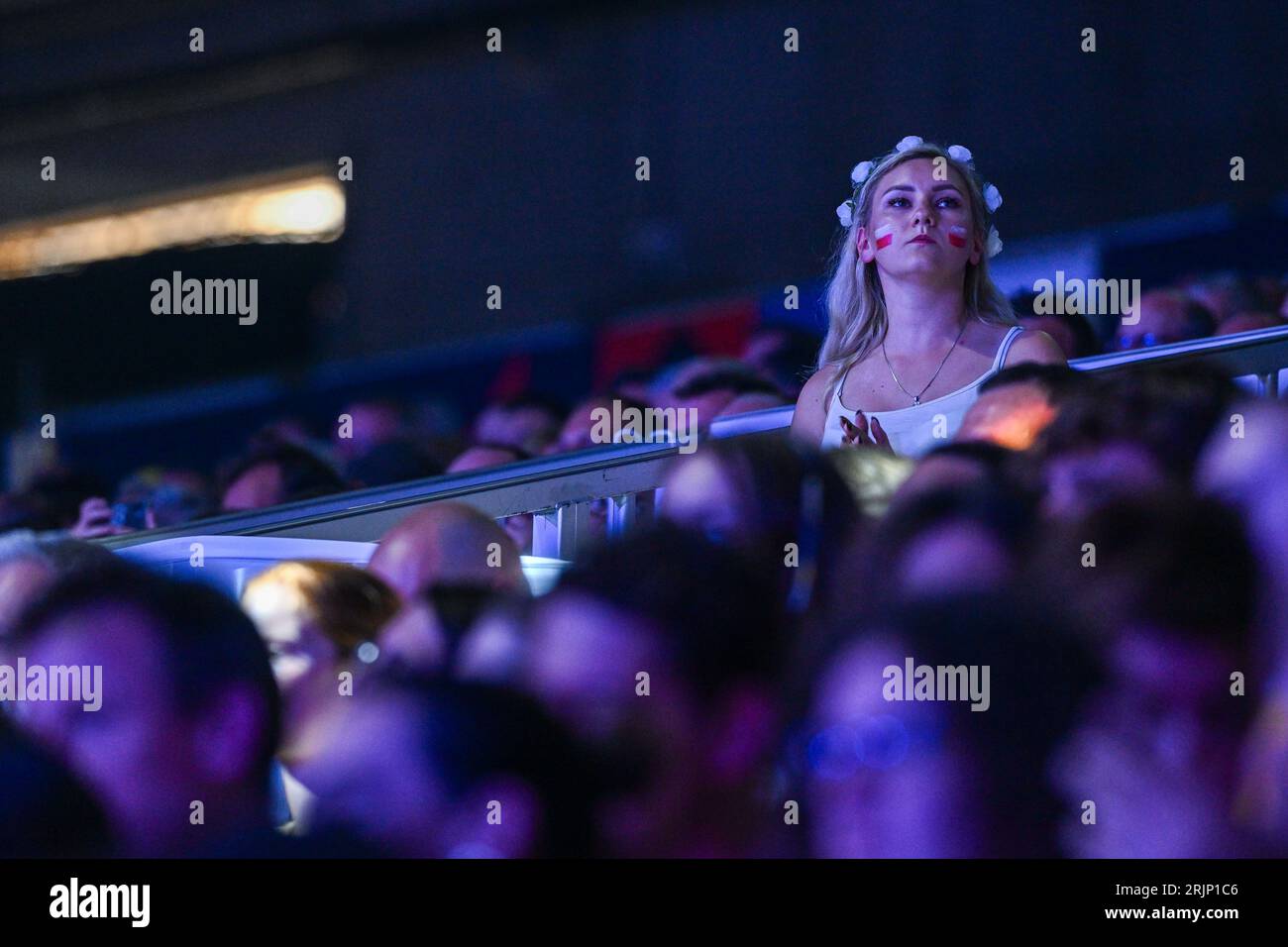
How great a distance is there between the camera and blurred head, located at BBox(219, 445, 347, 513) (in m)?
2.85

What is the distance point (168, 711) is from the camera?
1.35 meters

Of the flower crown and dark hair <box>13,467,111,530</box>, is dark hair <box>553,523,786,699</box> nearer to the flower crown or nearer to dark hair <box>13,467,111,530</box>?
the flower crown

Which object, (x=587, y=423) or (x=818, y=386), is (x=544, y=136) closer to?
(x=587, y=423)

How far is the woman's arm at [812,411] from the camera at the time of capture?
2.06 m

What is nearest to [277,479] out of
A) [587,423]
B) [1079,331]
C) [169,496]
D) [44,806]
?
[169,496]

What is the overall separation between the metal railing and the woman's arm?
230 millimetres

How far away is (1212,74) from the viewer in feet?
16.6

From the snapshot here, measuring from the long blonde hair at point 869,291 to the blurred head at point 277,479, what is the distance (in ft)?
3.16

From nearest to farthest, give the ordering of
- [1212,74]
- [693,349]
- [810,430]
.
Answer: [810,430], [1212,74], [693,349]

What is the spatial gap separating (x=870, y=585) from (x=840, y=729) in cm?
12

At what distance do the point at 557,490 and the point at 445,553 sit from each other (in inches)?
11.8

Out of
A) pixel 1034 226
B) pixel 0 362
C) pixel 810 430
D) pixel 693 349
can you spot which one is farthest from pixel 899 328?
pixel 0 362

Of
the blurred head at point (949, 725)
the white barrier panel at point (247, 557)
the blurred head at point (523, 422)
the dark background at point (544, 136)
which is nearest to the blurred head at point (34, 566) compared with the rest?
the white barrier panel at point (247, 557)
